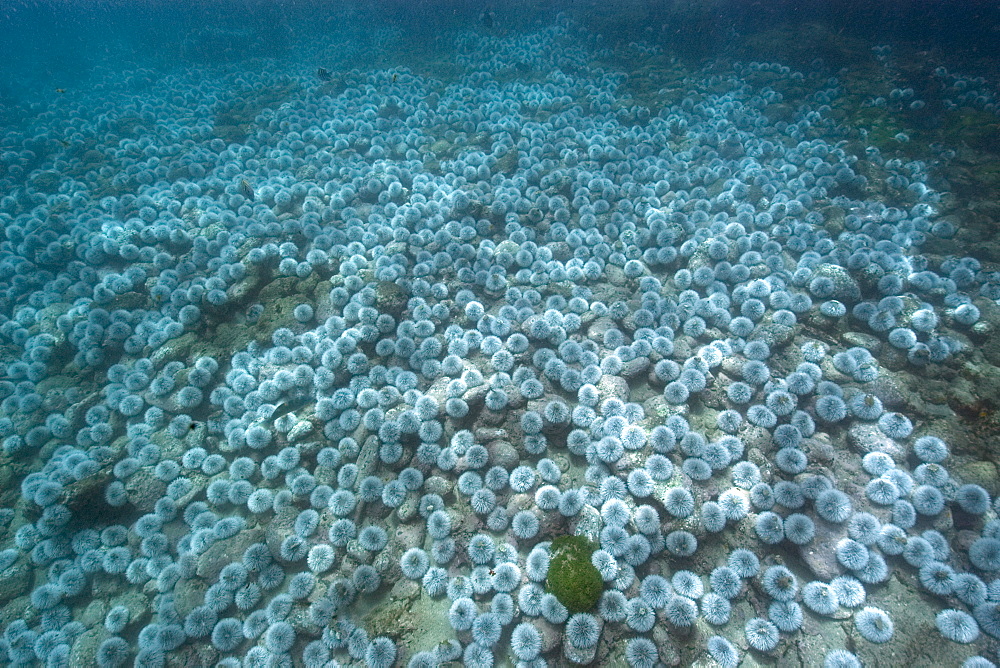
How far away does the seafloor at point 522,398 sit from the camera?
13.9ft

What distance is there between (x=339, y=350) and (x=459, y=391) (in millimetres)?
2020

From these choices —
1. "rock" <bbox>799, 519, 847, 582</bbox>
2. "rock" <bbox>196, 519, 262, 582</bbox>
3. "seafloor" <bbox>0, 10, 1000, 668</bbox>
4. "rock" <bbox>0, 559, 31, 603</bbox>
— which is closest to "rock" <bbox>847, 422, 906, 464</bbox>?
"seafloor" <bbox>0, 10, 1000, 668</bbox>

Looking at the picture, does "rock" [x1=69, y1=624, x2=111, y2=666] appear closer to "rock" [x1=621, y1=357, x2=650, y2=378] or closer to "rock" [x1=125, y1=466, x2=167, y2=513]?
"rock" [x1=125, y1=466, x2=167, y2=513]

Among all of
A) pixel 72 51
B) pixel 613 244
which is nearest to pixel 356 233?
pixel 613 244

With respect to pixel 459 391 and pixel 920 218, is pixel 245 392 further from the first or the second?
pixel 920 218

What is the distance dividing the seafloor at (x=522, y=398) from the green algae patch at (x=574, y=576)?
0.10 ft

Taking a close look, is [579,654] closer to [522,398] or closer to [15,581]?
[522,398]

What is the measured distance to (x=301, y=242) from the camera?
828cm

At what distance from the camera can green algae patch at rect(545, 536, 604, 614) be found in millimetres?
4125

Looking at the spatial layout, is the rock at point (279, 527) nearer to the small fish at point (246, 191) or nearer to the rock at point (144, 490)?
the rock at point (144, 490)

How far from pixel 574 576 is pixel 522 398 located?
213 centimetres

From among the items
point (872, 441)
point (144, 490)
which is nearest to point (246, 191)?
point (144, 490)

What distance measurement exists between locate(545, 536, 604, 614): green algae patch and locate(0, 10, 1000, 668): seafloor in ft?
0.10

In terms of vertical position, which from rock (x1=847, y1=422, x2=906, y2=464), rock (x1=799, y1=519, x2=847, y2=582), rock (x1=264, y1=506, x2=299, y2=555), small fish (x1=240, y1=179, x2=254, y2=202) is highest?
small fish (x1=240, y1=179, x2=254, y2=202)
